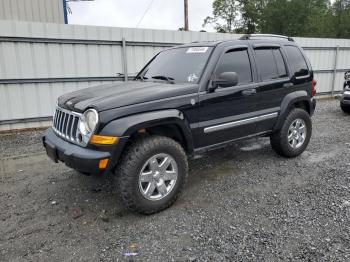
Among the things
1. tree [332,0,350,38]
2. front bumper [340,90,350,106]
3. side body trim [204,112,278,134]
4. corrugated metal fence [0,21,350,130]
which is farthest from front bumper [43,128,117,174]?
tree [332,0,350,38]

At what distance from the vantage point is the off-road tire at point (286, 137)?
475 centimetres

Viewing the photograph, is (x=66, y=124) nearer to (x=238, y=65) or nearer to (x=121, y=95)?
(x=121, y=95)

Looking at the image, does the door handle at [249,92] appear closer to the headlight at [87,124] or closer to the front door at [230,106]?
the front door at [230,106]

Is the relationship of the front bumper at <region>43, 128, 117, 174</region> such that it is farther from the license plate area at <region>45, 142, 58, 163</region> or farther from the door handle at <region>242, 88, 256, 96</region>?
the door handle at <region>242, 88, 256, 96</region>

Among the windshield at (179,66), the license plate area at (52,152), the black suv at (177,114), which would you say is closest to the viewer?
the black suv at (177,114)

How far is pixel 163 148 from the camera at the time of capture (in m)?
3.28

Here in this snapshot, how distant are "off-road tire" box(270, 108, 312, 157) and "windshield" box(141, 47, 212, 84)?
183 cm

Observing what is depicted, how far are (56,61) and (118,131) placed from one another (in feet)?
16.7

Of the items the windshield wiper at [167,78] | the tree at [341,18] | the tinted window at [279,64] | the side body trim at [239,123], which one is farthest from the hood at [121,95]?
the tree at [341,18]

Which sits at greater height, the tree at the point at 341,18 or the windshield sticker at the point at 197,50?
the tree at the point at 341,18

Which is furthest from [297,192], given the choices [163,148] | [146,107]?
[146,107]

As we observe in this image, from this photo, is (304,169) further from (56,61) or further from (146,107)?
(56,61)

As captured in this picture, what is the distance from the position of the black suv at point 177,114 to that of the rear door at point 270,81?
0.05ft

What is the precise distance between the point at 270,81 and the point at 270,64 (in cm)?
30
